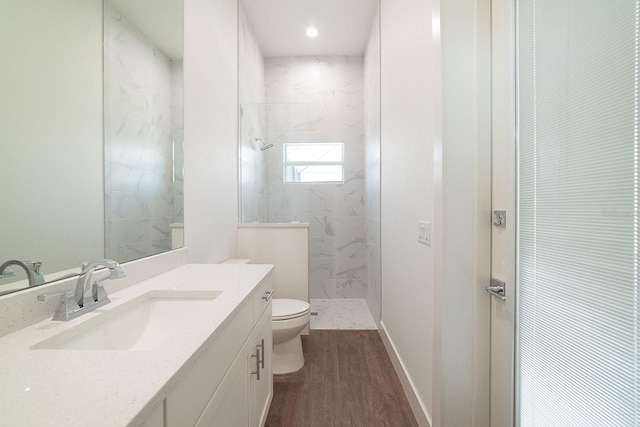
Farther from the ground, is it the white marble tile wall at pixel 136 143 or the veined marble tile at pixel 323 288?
the white marble tile wall at pixel 136 143

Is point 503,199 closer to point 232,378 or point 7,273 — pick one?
point 232,378

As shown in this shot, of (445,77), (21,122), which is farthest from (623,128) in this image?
(21,122)

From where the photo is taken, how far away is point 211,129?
1.80m

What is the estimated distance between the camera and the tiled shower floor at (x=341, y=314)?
251cm

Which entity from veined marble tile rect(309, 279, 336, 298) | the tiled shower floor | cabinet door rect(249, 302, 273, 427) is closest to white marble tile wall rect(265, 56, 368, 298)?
veined marble tile rect(309, 279, 336, 298)

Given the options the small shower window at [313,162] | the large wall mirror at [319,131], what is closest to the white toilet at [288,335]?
the large wall mirror at [319,131]

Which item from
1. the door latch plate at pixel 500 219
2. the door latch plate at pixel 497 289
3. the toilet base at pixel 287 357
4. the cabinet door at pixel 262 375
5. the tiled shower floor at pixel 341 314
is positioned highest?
the door latch plate at pixel 500 219

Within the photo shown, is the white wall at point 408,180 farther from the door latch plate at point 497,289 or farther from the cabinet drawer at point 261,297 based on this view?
the cabinet drawer at point 261,297

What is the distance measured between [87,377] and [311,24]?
3.29m

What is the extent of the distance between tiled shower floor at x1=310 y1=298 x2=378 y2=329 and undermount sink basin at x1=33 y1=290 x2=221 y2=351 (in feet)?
5.77

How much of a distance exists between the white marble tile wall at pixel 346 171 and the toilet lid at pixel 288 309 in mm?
1053

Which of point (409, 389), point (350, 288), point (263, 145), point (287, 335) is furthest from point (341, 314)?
point (263, 145)

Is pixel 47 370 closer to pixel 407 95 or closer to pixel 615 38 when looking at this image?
pixel 615 38

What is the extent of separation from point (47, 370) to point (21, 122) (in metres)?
0.64
